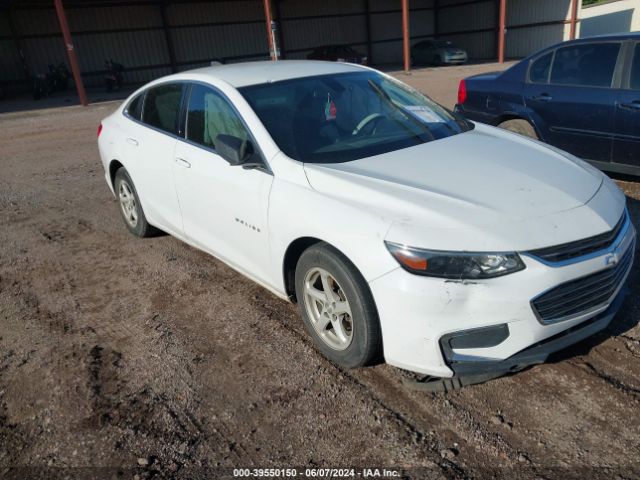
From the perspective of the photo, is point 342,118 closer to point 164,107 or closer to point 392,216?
point 392,216

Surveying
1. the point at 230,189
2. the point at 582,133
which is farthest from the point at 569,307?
the point at 582,133

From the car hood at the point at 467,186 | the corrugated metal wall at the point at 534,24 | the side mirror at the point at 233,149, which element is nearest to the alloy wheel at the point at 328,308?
the car hood at the point at 467,186

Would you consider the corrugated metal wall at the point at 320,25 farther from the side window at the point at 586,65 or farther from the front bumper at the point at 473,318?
the front bumper at the point at 473,318

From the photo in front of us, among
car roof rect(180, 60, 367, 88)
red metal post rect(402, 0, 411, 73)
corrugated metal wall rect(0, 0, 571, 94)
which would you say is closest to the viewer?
car roof rect(180, 60, 367, 88)

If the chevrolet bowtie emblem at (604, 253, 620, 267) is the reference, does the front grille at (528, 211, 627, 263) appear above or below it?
above

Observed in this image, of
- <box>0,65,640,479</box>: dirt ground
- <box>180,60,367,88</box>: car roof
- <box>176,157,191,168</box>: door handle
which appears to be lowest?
<box>0,65,640,479</box>: dirt ground

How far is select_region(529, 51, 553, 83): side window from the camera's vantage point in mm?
5727

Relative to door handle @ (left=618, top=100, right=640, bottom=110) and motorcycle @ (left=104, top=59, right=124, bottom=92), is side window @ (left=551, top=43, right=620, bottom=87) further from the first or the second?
motorcycle @ (left=104, top=59, right=124, bottom=92)

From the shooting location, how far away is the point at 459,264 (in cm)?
237

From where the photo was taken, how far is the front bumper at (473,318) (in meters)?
2.35

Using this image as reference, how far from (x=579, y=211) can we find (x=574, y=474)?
1.22 metres

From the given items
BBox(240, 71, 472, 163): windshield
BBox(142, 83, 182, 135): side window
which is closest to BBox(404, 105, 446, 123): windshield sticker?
BBox(240, 71, 472, 163): windshield

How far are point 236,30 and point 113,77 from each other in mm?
8688

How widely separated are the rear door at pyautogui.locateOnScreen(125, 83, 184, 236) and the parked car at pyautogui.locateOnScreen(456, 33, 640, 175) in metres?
3.78
